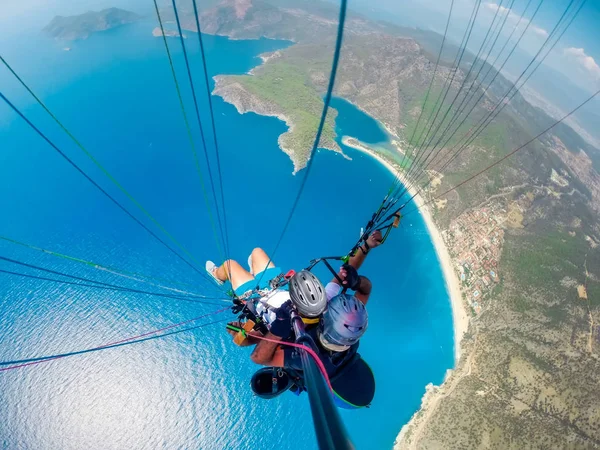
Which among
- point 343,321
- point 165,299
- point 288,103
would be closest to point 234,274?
point 343,321

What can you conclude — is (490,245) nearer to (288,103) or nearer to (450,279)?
(450,279)

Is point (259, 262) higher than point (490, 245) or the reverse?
higher

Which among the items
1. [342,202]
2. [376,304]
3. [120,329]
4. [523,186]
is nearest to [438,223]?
[342,202]

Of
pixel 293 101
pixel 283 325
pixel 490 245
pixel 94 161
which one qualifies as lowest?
pixel 490 245

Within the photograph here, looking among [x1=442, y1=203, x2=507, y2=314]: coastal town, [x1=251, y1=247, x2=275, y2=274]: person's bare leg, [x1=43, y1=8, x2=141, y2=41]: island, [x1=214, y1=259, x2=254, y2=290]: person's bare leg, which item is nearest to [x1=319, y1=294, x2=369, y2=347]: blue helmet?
[x1=214, y1=259, x2=254, y2=290]: person's bare leg

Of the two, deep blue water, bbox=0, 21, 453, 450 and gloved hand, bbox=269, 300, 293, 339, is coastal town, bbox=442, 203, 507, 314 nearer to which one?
deep blue water, bbox=0, 21, 453, 450

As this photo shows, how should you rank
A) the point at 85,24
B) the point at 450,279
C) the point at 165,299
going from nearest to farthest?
the point at 165,299, the point at 450,279, the point at 85,24
